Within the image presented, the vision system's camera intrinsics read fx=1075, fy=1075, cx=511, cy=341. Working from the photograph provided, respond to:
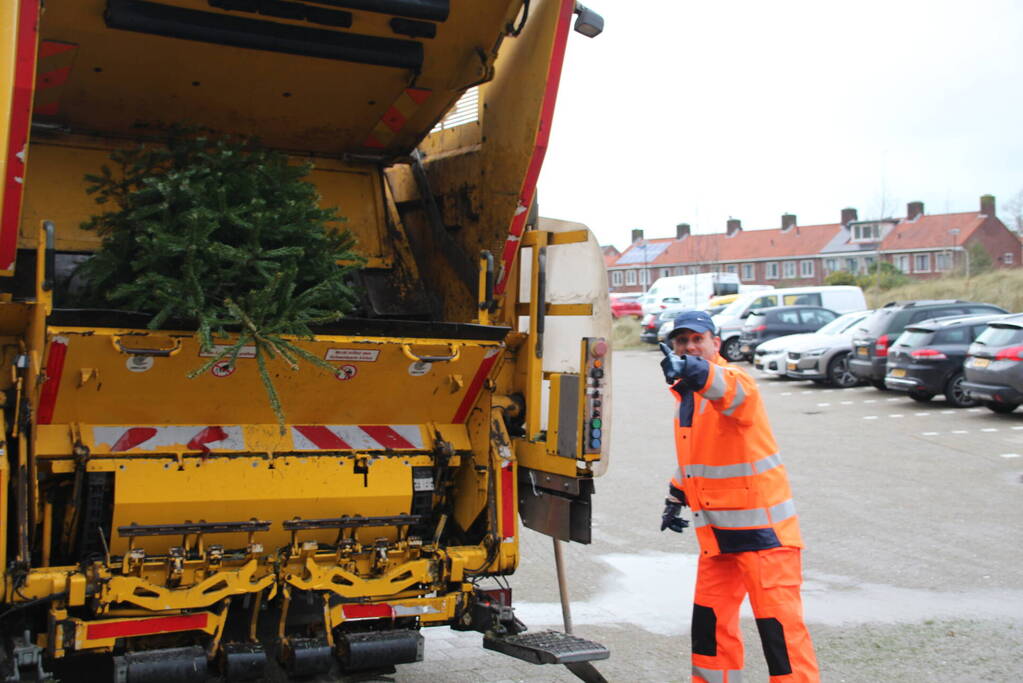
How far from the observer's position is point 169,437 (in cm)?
419

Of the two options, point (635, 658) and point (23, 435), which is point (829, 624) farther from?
point (23, 435)

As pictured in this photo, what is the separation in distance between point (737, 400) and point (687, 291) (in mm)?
32543

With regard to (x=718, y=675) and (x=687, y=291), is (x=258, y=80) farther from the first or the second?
(x=687, y=291)

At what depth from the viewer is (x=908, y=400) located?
16.0m

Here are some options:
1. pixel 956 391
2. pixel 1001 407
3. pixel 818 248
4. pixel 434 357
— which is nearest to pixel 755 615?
pixel 434 357

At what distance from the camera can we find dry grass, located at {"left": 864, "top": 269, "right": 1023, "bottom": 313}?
25681 millimetres

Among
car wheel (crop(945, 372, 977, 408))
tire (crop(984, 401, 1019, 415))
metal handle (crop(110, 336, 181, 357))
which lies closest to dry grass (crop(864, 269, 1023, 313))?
car wheel (crop(945, 372, 977, 408))

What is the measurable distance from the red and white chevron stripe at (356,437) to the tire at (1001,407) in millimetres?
11220

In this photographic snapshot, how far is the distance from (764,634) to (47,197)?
3494 millimetres

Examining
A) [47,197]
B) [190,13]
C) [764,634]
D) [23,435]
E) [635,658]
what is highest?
[190,13]

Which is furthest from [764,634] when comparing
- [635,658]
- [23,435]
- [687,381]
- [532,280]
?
[23,435]

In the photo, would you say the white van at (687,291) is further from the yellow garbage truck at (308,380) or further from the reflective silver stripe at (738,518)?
the reflective silver stripe at (738,518)

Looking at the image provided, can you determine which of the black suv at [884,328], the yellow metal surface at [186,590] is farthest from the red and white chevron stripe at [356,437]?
the black suv at [884,328]

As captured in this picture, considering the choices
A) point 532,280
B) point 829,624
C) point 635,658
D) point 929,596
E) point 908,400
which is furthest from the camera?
point 908,400
